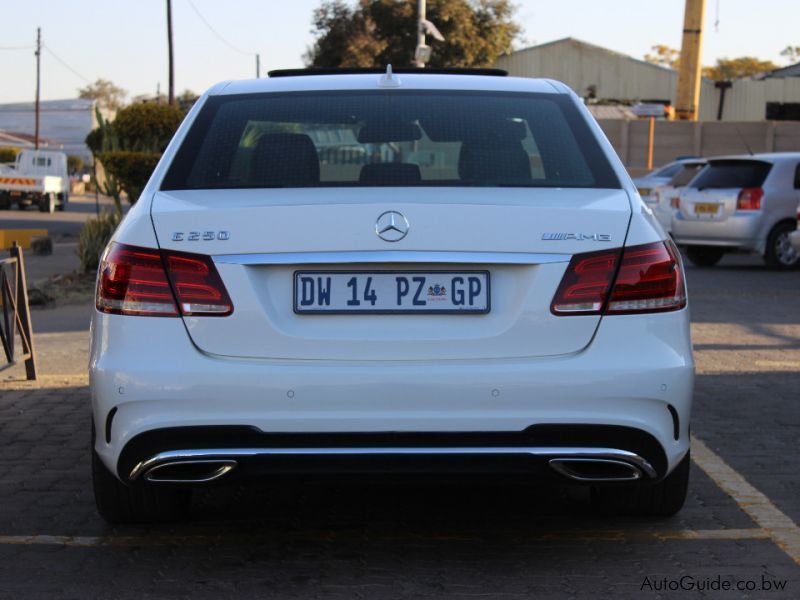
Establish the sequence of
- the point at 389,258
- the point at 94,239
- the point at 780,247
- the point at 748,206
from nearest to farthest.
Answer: the point at 389,258 → the point at 94,239 → the point at 748,206 → the point at 780,247

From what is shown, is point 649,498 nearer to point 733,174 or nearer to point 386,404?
point 386,404

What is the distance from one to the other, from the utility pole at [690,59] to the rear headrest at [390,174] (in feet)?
122

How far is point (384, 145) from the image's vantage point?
4.73 meters

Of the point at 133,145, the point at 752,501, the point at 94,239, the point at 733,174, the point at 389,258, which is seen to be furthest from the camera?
the point at 133,145

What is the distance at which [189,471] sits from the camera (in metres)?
4.18

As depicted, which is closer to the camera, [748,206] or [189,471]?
[189,471]

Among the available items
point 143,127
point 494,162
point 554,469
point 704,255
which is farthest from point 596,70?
point 554,469

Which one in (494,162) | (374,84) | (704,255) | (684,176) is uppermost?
(374,84)

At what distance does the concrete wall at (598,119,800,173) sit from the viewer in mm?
38281

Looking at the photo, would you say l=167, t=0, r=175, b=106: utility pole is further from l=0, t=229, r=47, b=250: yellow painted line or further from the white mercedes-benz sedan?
the white mercedes-benz sedan

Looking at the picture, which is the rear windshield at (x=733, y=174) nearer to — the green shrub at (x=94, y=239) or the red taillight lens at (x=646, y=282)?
the green shrub at (x=94, y=239)

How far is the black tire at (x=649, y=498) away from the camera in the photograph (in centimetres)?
488

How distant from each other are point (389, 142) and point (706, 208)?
1443 centimetres

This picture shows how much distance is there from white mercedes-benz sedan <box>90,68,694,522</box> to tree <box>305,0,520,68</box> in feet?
173
